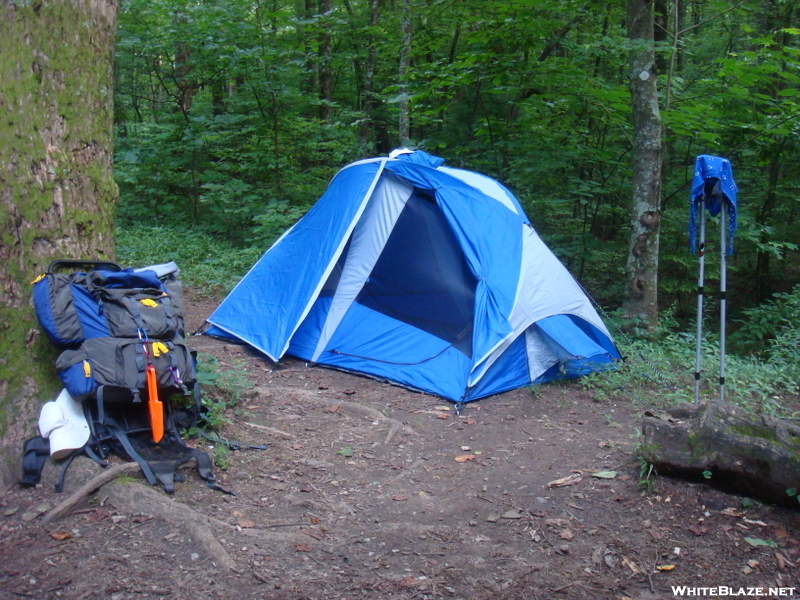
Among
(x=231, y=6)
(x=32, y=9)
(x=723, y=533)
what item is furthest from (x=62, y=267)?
(x=231, y=6)

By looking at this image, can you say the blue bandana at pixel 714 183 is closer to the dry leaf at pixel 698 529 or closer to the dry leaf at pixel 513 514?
the dry leaf at pixel 698 529

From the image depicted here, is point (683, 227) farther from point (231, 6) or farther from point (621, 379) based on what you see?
point (231, 6)

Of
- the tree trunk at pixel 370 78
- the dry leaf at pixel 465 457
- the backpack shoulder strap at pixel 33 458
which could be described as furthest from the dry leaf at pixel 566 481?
the tree trunk at pixel 370 78

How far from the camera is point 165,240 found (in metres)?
10.3

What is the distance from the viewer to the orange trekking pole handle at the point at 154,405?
305cm

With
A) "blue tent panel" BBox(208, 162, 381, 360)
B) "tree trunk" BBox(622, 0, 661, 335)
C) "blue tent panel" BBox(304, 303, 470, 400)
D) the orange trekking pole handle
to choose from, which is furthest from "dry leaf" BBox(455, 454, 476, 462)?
"tree trunk" BBox(622, 0, 661, 335)

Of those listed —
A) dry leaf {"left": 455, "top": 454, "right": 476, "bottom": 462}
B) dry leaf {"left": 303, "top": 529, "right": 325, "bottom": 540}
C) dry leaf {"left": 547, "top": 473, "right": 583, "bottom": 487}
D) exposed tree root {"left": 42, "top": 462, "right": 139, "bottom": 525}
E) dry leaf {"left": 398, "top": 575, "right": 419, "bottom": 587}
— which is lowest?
dry leaf {"left": 455, "top": 454, "right": 476, "bottom": 462}

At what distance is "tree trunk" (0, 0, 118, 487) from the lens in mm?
3018

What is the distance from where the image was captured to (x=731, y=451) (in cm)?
299

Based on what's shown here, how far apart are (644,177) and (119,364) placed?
5.53 metres

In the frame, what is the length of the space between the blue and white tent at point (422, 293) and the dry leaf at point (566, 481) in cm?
152

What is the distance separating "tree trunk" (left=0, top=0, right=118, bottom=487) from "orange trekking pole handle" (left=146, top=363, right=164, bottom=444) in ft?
1.68

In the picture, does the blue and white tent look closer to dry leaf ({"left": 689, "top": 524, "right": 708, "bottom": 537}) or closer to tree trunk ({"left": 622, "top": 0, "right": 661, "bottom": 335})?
tree trunk ({"left": 622, "top": 0, "right": 661, "bottom": 335})

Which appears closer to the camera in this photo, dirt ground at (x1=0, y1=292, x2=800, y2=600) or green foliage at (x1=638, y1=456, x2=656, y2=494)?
dirt ground at (x1=0, y1=292, x2=800, y2=600)
